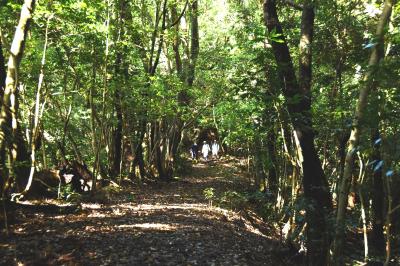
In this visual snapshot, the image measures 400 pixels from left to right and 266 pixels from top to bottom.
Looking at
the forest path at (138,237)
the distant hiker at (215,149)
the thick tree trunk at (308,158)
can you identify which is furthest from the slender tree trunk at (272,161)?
the distant hiker at (215,149)

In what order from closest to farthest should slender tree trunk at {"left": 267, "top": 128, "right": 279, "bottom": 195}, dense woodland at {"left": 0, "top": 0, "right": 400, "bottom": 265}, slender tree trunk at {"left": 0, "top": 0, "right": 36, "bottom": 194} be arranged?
dense woodland at {"left": 0, "top": 0, "right": 400, "bottom": 265}
slender tree trunk at {"left": 0, "top": 0, "right": 36, "bottom": 194}
slender tree trunk at {"left": 267, "top": 128, "right": 279, "bottom": 195}

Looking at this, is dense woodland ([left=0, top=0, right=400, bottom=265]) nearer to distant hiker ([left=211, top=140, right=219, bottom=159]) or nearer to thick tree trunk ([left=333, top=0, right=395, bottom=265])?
thick tree trunk ([left=333, top=0, right=395, bottom=265])

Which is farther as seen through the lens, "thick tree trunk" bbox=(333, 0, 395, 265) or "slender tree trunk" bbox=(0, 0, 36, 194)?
"slender tree trunk" bbox=(0, 0, 36, 194)

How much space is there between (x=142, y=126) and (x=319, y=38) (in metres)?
9.27

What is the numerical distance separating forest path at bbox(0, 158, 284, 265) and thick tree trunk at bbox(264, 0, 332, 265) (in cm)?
186

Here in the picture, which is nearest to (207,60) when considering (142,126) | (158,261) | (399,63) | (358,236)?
(142,126)

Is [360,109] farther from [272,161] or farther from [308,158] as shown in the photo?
Answer: [272,161]

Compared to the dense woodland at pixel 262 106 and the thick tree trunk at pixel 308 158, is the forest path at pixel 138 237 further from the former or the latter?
the thick tree trunk at pixel 308 158

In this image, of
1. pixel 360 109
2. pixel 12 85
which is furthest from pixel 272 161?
pixel 12 85

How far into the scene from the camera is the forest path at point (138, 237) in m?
6.84

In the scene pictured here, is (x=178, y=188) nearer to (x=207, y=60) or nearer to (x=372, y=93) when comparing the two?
(x=207, y=60)

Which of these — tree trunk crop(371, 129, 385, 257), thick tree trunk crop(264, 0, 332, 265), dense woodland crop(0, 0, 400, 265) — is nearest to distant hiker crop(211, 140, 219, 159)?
dense woodland crop(0, 0, 400, 265)

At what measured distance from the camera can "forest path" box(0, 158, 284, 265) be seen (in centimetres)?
684

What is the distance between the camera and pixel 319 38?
30.5 ft
